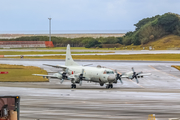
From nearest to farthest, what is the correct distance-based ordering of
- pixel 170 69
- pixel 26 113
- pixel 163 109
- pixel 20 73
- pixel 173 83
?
pixel 26 113
pixel 163 109
pixel 173 83
pixel 20 73
pixel 170 69

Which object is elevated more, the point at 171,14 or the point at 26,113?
the point at 171,14

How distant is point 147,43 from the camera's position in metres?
168

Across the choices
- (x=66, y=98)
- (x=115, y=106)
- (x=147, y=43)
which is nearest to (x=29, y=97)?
(x=66, y=98)

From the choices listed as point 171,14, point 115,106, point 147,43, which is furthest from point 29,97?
point 171,14

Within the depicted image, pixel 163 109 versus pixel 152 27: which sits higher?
pixel 152 27

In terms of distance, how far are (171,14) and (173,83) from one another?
130 m

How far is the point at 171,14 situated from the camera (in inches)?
6880

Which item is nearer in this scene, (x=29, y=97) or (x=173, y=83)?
(x=29, y=97)

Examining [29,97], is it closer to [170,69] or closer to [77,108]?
[77,108]

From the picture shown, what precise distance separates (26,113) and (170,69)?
2123 inches

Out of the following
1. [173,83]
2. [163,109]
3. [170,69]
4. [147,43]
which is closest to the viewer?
[163,109]

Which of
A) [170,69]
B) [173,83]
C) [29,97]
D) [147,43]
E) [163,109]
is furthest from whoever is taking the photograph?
[147,43]

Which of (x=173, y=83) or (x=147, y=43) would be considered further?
(x=147, y=43)

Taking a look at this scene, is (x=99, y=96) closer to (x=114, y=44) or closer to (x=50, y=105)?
(x=50, y=105)
